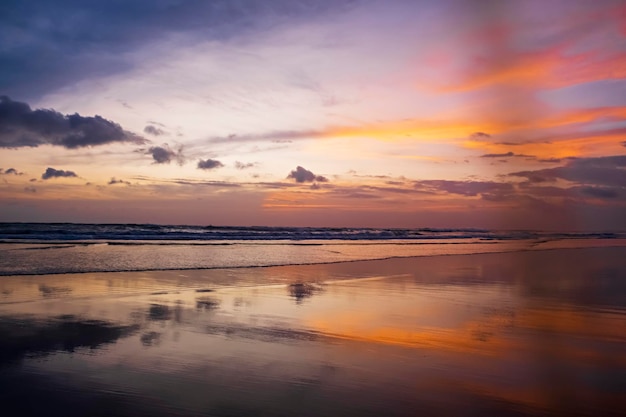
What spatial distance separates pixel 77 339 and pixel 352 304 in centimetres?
573

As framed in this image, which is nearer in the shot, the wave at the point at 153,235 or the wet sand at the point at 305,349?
the wet sand at the point at 305,349

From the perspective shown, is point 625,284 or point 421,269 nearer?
point 625,284

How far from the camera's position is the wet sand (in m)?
5.45

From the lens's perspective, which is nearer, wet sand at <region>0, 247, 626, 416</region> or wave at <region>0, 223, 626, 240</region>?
wet sand at <region>0, 247, 626, 416</region>

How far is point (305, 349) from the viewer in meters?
7.54

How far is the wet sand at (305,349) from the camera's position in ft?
17.9

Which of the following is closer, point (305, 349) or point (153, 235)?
point (305, 349)

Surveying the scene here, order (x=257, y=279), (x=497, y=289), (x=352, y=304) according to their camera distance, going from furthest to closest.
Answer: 1. (x=257, y=279)
2. (x=497, y=289)
3. (x=352, y=304)

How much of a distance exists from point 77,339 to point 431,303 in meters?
7.48

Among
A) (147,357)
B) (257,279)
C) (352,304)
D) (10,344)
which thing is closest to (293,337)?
(147,357)

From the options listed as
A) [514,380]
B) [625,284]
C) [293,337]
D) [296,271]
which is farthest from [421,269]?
[514,380]

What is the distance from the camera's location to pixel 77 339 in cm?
788

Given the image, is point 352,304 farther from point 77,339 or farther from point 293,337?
point 77,339

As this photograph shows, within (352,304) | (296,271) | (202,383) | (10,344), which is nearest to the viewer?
(202,383)
